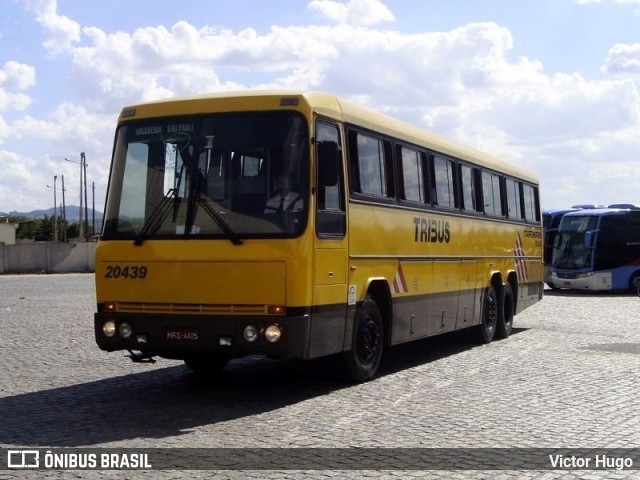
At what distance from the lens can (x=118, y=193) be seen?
1088 cm

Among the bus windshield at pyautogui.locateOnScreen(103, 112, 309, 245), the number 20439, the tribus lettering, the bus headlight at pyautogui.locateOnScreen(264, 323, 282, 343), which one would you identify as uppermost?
the bus windshield at pyautogui.locateOnScreen(103, 112, 309, 245)

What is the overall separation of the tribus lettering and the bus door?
110 inches

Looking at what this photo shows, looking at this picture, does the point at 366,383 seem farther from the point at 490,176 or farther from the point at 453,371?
the point at 490,176

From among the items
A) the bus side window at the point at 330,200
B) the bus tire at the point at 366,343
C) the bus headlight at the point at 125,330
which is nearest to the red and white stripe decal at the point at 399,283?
the bus tire at the point at 366,343

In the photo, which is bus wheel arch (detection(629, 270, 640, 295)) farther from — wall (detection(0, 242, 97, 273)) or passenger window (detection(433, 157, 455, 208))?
wall (detection(0, 242, 97, 273))

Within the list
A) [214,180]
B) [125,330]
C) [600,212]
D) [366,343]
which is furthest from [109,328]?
[600,212]

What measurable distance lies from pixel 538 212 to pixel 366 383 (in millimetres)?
11342

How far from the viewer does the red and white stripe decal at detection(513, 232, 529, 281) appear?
64.3ft

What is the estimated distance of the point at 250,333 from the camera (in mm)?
9984

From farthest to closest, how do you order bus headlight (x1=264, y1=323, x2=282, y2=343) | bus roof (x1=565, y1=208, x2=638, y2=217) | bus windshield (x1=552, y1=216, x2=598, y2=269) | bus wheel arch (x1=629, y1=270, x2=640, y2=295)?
1. bus roof (x1=565, y1=208, x2=638, y2=217)
2. bus windshield (x1=552, y1=216, x2=598, y2=269)
3. bus wheel arch (x1=629, y1=270, x2=640, y2=295)
4. bus headlight (x1=264, y1=323, x2=282, y2=343)

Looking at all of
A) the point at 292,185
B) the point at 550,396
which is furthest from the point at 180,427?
the point at 550,396

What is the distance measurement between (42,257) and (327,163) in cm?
5111

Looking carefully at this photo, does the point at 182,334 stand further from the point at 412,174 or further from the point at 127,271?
the point at 412,174

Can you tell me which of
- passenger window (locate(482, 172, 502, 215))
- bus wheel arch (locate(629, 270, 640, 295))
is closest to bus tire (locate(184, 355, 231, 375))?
passenger window (locate(482, 172, 502, 215))
